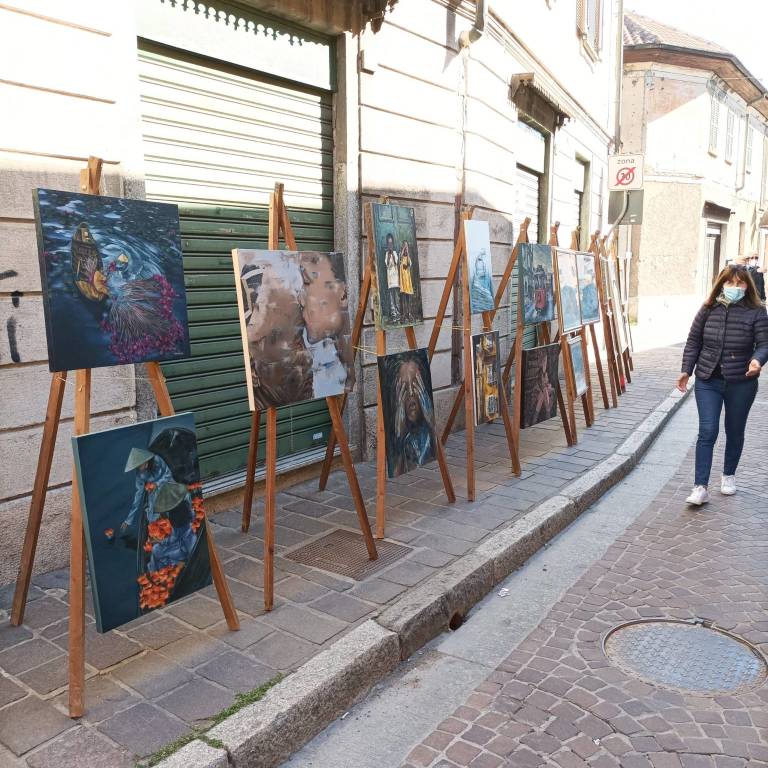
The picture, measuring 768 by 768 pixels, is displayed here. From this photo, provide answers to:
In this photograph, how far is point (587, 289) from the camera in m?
8.23

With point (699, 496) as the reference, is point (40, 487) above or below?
above

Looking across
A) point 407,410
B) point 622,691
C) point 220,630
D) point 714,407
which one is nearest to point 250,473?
point 407,410

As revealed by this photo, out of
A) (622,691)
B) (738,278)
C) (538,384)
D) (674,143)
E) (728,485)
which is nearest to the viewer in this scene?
(622,691)

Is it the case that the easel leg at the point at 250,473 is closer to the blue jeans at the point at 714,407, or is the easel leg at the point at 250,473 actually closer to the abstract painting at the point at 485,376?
the abstract painting at the point at 485,376

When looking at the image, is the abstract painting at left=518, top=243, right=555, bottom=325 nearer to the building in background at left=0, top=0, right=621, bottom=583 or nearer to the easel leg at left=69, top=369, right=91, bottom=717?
the building in background at left=0, top=0, right=621, bottom=583

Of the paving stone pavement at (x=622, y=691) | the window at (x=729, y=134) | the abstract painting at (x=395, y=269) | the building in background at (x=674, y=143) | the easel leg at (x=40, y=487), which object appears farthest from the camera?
the window at (x=729, y=134)

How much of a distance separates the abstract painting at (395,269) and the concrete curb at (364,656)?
1529 mm

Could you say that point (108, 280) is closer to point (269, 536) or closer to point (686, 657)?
point (269, 536)

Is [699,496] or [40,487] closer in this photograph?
[40,487]

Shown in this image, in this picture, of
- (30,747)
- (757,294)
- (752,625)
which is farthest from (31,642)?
(757,294)

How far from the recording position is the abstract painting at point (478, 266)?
17.5 ft

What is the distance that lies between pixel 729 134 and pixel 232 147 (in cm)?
2471

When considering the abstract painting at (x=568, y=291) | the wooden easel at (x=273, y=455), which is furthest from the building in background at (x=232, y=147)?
the abstract painting at (x=568, y=291)

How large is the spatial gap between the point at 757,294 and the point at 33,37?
506 cm
